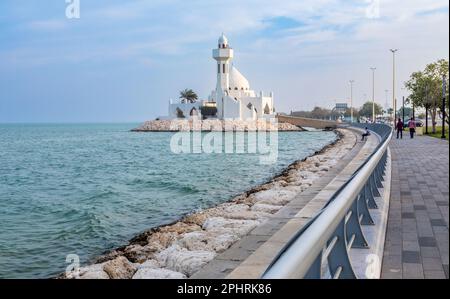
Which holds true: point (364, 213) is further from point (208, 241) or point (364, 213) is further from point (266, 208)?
point (266, 208)

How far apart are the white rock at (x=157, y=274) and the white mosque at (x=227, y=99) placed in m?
106

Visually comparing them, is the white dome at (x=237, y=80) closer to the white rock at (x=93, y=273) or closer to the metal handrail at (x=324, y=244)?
the white rock at (x=93, y=273)

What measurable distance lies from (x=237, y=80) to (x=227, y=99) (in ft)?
26.3

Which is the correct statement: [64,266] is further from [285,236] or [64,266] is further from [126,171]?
[126,171]

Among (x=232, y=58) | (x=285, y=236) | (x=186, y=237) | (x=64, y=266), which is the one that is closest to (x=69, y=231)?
(x=64, y=266)

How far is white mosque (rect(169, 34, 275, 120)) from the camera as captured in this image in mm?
112750

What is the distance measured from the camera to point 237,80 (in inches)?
4653

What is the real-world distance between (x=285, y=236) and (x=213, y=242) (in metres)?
1.50

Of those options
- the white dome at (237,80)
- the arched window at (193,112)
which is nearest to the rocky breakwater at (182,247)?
the arched window at (193,112)

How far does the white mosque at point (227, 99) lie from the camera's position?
113m

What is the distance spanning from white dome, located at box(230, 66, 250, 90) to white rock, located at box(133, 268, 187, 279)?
11190 centimetres

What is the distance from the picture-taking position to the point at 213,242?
8.00 metres

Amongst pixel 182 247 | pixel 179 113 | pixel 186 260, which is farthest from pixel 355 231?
pixel 179 113

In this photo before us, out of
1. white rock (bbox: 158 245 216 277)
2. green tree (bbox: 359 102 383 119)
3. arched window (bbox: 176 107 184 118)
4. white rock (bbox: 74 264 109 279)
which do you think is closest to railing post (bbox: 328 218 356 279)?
white rock (bbox: 158 245 216 277)
